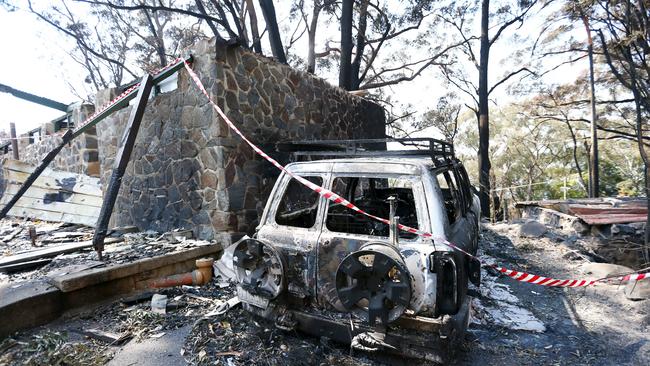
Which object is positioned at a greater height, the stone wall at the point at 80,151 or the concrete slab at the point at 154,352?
the stone wall at the point at 80,151

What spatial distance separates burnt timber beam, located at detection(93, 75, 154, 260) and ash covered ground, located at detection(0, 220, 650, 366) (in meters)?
0.98

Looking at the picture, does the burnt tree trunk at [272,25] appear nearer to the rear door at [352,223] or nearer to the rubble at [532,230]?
the rear door at [352,223]

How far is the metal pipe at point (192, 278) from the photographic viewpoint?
14.7 ft

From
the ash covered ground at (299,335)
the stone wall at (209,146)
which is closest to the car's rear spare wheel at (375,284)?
the ash covered ground at (299,335)

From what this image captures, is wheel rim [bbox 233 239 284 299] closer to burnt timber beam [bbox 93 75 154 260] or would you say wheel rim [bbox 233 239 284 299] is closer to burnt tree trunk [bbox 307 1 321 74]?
burnt timber beam [bbox 93 75 154 260]

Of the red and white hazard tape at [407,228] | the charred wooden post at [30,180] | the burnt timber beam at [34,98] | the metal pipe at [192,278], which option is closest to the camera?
the red and white hazard tape at [407,228]

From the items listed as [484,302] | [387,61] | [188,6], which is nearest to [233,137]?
[484,302]

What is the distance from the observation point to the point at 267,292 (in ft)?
9.88

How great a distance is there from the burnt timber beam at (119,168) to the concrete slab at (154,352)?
1.80m

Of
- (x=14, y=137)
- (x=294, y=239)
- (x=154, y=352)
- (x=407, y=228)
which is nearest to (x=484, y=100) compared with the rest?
(x=407, y=228)

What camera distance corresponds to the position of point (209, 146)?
5.44 m

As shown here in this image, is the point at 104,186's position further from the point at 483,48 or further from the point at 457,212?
the point at 483,48

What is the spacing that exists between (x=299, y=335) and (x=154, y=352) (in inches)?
52.6

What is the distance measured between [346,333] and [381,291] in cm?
55
